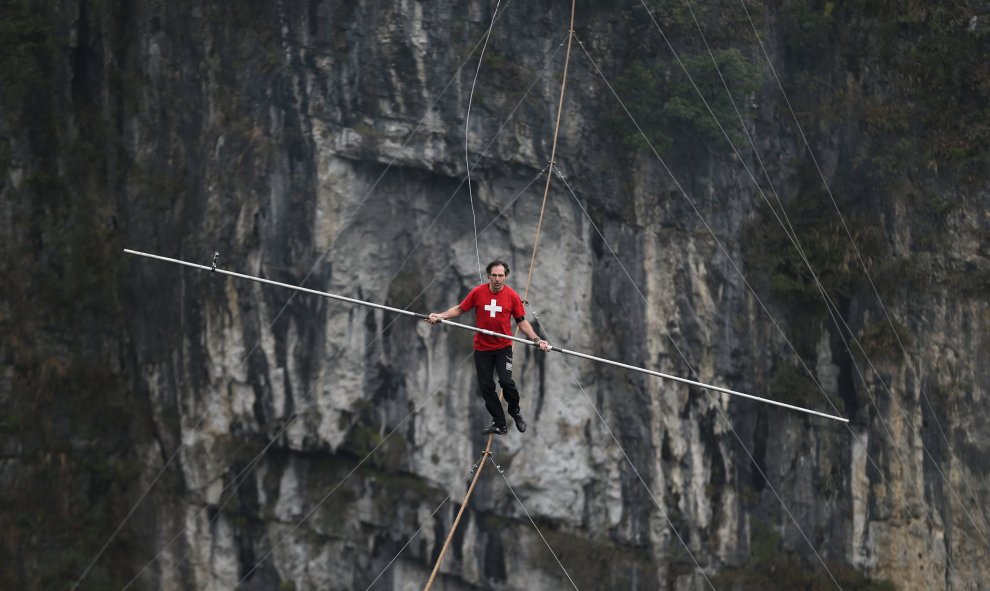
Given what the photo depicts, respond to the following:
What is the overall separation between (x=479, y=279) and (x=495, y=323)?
9389 millimetres

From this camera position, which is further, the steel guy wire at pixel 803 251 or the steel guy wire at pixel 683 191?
the steel guy wire at pixel 683 191

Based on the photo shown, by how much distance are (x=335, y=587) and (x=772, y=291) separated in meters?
7.89

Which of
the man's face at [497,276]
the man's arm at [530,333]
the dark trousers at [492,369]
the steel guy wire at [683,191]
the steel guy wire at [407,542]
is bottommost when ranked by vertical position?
the steel guy wire at [407,542]

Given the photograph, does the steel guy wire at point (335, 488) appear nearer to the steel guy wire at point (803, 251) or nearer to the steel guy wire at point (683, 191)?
the steel guy wire at point (683, 191)

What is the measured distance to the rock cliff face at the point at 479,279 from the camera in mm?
19797

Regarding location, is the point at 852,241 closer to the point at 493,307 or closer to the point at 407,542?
the point at 407,542

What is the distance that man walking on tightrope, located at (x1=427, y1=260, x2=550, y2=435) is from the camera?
1068cm

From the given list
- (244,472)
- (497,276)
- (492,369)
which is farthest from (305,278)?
(497,276)

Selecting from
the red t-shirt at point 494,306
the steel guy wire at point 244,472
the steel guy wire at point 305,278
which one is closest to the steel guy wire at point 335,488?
the steel guy wire at point 244,472

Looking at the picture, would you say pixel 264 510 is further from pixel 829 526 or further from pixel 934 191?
pixel 934 191

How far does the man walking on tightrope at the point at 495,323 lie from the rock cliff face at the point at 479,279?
897 cm

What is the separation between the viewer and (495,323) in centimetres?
1100

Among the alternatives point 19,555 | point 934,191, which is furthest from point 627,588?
point 19,555

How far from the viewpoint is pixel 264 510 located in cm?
2122
